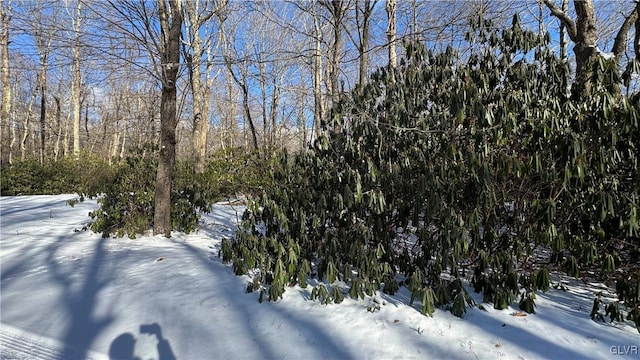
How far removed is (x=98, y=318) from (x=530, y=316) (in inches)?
138

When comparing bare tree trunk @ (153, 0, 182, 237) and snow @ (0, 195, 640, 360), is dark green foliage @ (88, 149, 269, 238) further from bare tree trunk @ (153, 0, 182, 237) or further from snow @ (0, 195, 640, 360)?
snow @ (0, 195, 640, 360)

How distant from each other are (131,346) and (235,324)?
0.74 metres

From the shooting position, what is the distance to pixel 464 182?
3.09m

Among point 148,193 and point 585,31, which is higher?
point 585,31

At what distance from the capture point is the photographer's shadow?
8.14 ft

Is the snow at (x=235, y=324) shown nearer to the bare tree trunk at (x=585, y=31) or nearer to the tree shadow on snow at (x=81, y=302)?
the tree shadow on snow at (x=81, y=302)

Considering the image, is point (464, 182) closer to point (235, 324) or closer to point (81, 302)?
point (235, 324)

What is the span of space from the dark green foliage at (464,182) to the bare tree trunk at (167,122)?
204 cm

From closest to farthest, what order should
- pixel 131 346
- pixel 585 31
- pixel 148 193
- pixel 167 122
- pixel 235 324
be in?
pixel 131 346 < pixel 235 324 < pixel 585 31 < pixel 167 122 < pixel 148 193

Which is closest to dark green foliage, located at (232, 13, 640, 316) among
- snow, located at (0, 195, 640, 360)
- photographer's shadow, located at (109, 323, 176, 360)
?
snow, located at (0, 195, 640, 360)

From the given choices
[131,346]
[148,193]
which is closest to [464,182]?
[131,346]

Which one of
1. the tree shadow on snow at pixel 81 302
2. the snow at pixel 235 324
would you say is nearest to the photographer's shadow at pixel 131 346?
the snow at pixel 235 324

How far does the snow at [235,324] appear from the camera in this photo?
8.20 feet

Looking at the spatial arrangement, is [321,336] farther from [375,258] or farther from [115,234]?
[115,234]
